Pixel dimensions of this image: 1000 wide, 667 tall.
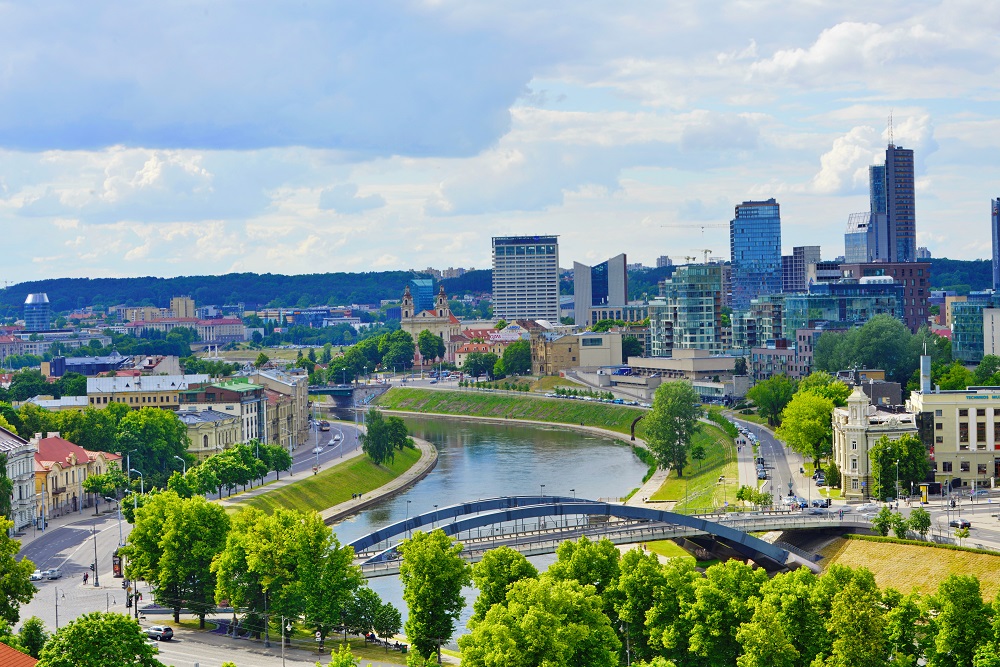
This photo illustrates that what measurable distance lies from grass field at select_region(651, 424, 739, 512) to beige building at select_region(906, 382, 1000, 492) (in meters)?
→ 15.0

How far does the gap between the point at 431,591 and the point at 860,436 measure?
46.3 metres

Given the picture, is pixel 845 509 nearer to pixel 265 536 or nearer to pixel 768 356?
pixel 265 536

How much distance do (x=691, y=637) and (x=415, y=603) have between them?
12.9 m

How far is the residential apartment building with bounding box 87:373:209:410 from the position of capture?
509 ft

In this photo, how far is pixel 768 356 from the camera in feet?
637

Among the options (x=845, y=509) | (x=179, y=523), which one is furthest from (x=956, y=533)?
(x=179, y=523)

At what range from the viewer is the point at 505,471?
14075cm

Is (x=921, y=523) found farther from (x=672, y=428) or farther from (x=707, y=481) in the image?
(x=672, y=428)

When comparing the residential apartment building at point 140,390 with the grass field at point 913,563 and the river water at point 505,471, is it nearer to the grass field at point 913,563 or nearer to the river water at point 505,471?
the river water at point 505,471

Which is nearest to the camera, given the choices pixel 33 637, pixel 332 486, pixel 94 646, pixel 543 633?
pixel 94 646

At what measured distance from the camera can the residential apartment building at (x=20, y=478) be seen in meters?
100

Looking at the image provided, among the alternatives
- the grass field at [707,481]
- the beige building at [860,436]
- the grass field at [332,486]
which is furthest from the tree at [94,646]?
the beige building at [860,436]

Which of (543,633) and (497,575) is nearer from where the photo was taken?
(543,633)

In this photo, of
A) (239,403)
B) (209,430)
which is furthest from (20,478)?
A: (239,403)
